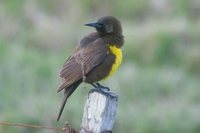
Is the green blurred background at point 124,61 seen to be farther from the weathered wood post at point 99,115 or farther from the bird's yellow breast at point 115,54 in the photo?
the weathered wood post at point 99,115

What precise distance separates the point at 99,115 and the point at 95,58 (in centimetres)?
135

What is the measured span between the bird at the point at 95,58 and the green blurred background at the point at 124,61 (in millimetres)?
2344

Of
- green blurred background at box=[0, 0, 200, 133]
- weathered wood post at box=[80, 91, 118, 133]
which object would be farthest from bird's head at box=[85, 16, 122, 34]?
green blurred background at box=[0, 0, 200, 133]

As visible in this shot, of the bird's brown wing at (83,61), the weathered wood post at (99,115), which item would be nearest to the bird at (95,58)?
the bird's brown wing at (83,61)

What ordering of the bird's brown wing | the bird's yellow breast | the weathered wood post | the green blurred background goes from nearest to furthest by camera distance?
the weathered wood post < the bird's brown wing < the bird's yellow breast < the green blurred background

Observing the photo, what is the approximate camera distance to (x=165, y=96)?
35.6 ft

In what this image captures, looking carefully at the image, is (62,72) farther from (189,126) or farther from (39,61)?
(39,61)

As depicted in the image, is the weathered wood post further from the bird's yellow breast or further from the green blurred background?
the green blurred background

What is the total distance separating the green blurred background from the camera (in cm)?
1011

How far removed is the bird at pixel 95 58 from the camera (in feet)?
23.4

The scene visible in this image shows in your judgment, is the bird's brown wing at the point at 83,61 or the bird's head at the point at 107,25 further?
the bird's head at the point at 107,25

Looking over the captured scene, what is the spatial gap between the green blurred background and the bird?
92.3 inches

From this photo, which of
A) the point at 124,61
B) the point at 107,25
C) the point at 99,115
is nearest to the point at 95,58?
the point at 107,25

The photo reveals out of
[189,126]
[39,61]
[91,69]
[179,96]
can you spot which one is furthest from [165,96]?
[91,69]
